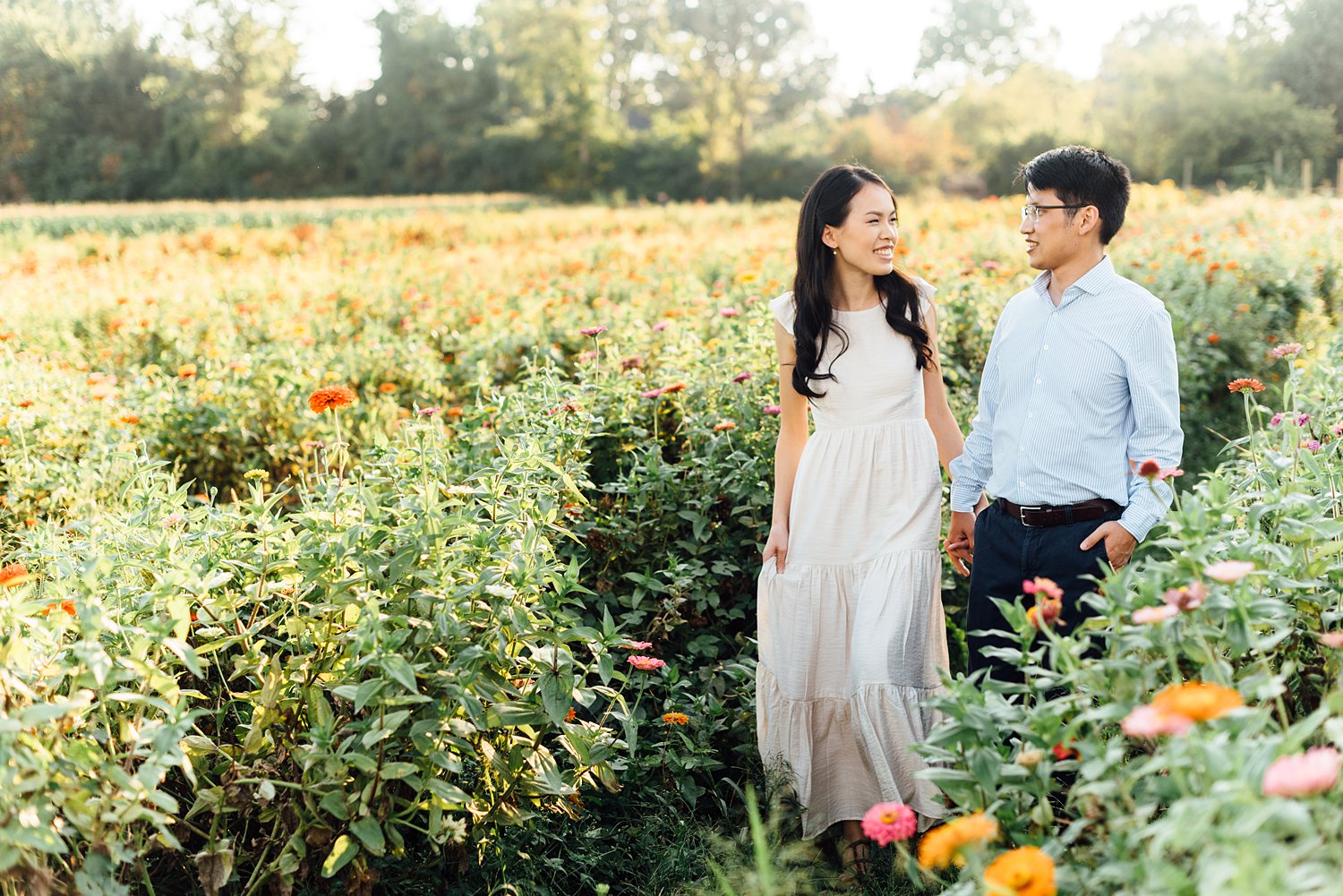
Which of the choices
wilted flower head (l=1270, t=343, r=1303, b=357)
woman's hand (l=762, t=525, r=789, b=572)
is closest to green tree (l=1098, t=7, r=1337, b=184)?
wilted flower head (l=1270, t=343, r=1303, b=357)

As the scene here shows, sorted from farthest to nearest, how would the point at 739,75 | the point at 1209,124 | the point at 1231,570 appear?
the point at 739,75 → the point at 1209,124 → the point at 1231,570

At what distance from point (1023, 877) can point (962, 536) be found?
1659mm

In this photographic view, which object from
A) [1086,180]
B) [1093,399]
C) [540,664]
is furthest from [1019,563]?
[540,664]

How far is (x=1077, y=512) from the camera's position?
2.33 metres

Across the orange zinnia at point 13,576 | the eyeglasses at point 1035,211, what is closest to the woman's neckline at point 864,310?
the eyeglasses at point 1035,211

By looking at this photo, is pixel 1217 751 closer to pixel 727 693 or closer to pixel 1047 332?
pixel 1047 332

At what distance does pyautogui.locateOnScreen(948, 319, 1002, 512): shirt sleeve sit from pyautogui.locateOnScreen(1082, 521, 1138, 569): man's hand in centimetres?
38

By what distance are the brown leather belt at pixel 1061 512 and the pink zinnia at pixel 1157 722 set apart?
1.16 meters

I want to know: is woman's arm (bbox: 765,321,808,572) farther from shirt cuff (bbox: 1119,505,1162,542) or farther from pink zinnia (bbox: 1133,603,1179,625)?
pink zinnia (bbox: 1133,603,1179,625)

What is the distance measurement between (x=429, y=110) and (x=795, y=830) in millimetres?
48671

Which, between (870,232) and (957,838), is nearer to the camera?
(957,838)

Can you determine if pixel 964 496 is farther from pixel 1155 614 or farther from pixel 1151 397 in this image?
pixel 1155 614

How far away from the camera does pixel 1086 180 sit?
2338 millimetres

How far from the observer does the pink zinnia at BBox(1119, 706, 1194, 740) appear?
117cm
